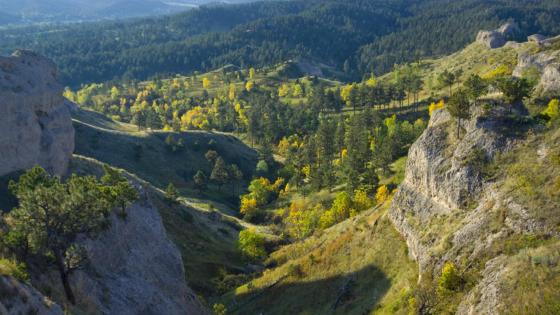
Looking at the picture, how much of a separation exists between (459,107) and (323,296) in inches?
1388

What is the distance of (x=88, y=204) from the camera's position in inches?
1842

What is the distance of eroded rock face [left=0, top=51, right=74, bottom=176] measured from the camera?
3479 inches

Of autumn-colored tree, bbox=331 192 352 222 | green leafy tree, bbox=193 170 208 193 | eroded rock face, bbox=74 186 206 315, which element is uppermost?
eroded rock face, bbox=74 186 206 315

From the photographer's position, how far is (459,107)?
225 ft

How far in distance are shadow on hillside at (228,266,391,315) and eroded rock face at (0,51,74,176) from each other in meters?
49.4

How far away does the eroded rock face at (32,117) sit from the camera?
88375mm

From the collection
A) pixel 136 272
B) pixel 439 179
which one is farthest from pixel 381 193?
pixel 136 272

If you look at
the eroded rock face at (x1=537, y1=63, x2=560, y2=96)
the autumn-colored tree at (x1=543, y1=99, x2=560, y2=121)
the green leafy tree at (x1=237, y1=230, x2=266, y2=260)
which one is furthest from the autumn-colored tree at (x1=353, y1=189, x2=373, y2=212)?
the autumn-colored tree at (x1=543, y1=99, x2=560, y2=121)

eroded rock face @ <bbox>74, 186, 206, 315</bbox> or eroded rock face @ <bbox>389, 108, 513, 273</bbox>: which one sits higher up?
eroded rock face @ <bbox>389, 108, 513, 273</bbox>

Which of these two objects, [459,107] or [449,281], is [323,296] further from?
[459,107]

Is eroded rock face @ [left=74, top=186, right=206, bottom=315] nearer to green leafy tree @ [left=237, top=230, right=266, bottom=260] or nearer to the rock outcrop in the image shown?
the rock outcrop

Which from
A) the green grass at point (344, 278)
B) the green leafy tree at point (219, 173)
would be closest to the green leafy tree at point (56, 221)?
the green grass at point (344, 278)

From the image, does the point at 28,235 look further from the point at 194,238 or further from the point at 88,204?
the point at 194,238

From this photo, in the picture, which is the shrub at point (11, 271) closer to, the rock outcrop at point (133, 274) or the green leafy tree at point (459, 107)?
the rock outcrop at point (133, 274)
